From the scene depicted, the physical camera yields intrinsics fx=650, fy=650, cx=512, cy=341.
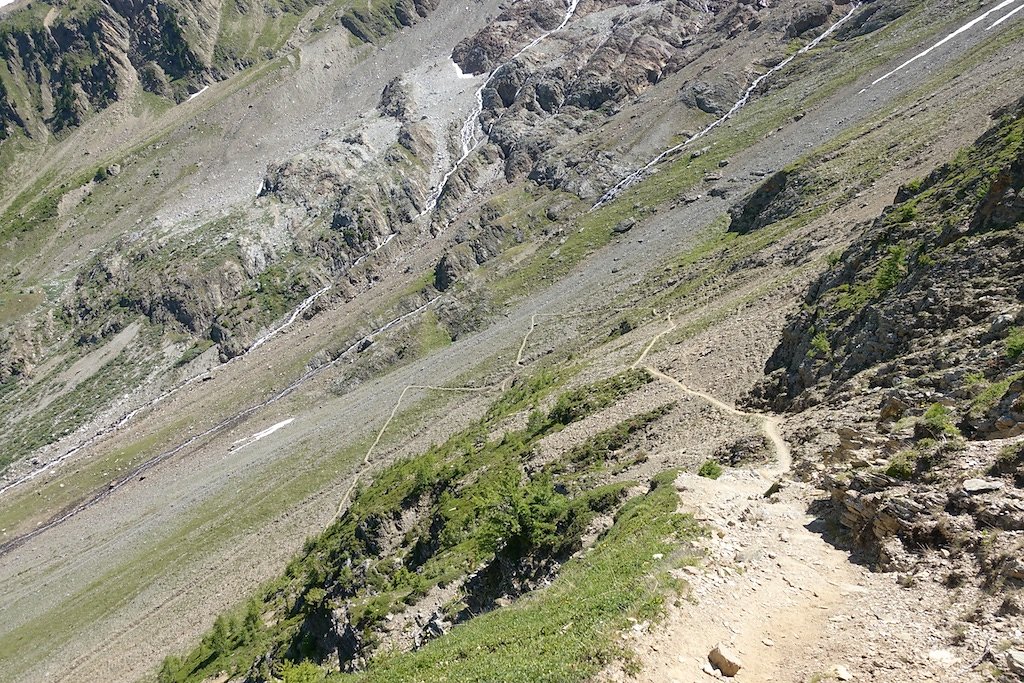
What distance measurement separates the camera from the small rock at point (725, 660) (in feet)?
38.0

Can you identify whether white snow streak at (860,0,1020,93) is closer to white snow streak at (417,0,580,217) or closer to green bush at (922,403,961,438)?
white snow streak at (417,0,580,217)

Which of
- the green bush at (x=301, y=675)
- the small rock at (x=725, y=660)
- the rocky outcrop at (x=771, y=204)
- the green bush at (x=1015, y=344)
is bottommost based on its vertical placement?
the rocky outcrop at (x=771, y=204)

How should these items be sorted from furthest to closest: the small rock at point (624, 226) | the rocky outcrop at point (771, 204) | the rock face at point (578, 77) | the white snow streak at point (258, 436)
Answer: the rock face at point (578, 77)
the small rock at point (624, 226)
the white snow streak at point (258, 436)
the rocky outcrop at point (771, 204)

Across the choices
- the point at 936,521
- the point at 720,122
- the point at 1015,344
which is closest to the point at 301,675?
the point at 936,521

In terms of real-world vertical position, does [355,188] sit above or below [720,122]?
above

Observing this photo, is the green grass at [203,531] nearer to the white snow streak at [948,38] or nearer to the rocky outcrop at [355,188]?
the white snow streak at [948,38]

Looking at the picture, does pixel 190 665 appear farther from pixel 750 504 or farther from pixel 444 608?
pixel 750 504

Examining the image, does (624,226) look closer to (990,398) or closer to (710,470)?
(710,470)

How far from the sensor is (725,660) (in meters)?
11.7

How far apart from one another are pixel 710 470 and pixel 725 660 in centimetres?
1141

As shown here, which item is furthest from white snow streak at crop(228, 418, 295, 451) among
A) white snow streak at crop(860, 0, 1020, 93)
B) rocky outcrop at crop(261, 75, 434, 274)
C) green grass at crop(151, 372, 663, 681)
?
white snow streak at crop(860, 0, 1020, 93)

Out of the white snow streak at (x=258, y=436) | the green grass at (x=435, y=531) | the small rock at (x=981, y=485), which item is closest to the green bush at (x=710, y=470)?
the green grass at (x=435, y=531)

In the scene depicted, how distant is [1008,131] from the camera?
30484mm

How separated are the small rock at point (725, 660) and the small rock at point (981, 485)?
645cm
